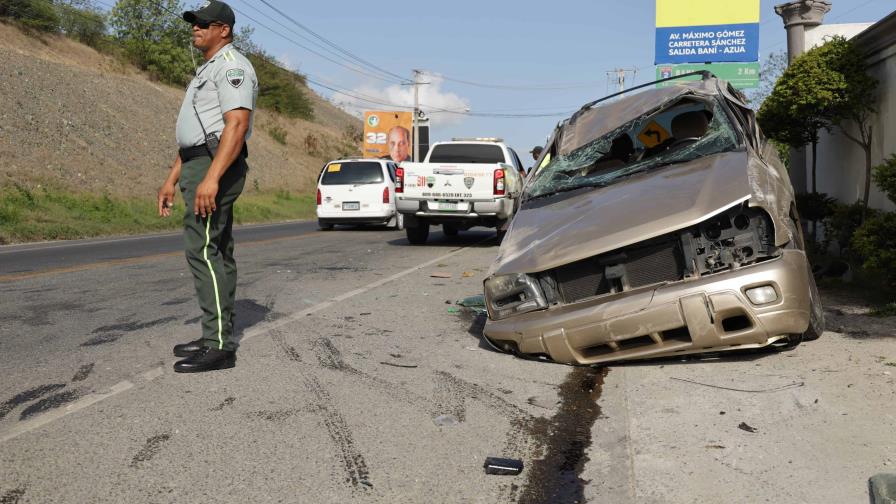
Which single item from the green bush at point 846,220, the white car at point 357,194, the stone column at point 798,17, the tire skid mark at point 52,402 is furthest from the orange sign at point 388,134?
the tire skid mark at point 52,402

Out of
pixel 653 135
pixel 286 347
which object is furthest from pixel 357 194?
pixel 286 347

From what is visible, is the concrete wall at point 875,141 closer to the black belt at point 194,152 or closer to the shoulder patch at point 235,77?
the shoulder patch at point 235,77

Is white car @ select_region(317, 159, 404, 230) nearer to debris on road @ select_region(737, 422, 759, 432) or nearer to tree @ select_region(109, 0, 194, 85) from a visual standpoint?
debris on road @ select_region(737, 422, 759, 432)

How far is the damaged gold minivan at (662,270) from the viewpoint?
443 centimetres

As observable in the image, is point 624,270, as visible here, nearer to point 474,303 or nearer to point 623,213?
point 623,213

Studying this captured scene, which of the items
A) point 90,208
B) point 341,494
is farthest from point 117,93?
point 341,494

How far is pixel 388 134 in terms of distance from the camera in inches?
1711

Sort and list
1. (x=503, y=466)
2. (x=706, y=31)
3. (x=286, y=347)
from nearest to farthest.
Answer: (x=503, y=466)
(x=286, y=347)
(x=706, y=31)

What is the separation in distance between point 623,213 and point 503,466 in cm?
227

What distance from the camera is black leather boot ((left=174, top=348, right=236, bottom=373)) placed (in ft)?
15.3

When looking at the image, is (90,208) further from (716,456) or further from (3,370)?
(716,456)

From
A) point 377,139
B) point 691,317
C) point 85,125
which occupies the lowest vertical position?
point 691,317

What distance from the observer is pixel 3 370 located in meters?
4.78

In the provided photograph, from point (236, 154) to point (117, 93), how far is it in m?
38.4
